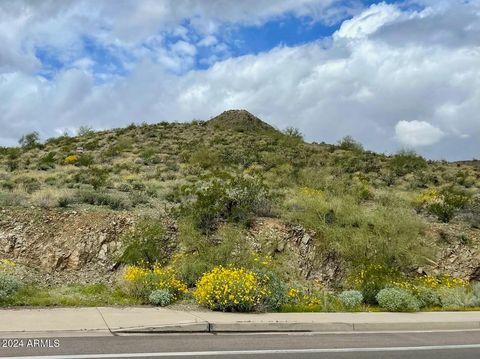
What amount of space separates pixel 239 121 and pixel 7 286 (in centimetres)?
5088

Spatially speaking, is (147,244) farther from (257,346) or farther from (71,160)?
(71,160)

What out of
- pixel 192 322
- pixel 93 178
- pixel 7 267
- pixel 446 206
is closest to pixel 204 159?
pixel 93 178

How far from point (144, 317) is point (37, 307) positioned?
96.7 inches

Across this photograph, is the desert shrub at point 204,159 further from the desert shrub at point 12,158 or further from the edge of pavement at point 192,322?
the edge of pavement at point 192,322

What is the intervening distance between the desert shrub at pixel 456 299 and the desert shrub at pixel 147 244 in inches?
303

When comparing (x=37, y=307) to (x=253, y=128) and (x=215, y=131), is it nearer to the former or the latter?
(x=215, y=131)

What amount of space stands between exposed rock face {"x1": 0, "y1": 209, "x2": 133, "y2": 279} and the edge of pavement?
5.20 metres

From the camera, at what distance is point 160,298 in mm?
12656

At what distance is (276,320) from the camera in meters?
11.3

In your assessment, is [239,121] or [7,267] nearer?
[7,267]

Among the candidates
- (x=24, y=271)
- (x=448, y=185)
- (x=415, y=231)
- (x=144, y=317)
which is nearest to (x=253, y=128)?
(x=448, y=185)

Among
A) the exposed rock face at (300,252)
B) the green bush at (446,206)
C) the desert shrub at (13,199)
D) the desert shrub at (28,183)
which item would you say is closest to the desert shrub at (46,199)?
the desert shrub at (13,199)

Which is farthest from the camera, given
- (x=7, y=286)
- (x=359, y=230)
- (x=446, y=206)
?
(x=446, y=206)

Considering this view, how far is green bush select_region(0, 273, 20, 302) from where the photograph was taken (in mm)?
11867
